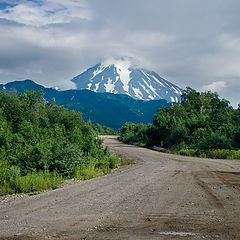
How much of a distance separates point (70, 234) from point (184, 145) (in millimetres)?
33067

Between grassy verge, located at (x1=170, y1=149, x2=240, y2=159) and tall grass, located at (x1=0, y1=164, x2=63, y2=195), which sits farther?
grassy verge, located at (x1=170, y1=149, x2=240, y2=159)

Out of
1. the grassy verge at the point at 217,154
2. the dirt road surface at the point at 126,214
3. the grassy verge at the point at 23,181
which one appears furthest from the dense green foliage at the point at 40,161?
the grassy verge at the point at 217,154

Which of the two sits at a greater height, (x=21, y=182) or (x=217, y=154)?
(x=21, y=182)

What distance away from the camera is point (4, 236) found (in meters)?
5.20

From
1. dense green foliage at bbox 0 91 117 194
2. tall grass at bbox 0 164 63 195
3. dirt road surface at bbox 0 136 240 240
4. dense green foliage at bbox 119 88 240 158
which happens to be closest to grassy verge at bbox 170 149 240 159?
dense green foliage at bbox 119 88 240 158

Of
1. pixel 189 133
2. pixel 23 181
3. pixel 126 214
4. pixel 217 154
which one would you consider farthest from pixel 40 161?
pixel 189 133

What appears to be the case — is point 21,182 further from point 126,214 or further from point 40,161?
point 126,214

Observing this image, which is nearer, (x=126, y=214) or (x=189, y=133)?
(x=126, y=214)

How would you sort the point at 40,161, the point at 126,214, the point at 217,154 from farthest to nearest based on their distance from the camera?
the point at 217,154, the point at 40,161, the point at 126,214

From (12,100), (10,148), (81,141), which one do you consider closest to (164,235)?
(10,148)

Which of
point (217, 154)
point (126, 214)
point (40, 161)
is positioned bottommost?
point (217, 154)

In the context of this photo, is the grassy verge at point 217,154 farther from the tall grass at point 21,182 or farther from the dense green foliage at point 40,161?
the tall grass at point 21,182

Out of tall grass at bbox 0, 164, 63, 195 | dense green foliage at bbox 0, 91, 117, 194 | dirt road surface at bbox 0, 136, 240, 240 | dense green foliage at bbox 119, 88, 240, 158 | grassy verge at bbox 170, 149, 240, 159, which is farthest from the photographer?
dense green foliage at bbox 119, 88, 240, 158

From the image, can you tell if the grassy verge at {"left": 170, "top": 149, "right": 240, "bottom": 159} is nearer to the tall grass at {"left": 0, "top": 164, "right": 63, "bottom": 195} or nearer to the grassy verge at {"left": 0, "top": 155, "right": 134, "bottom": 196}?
the grassy verge at {"left": 0, "top": 155, "right": 134, "bottom": 196}
